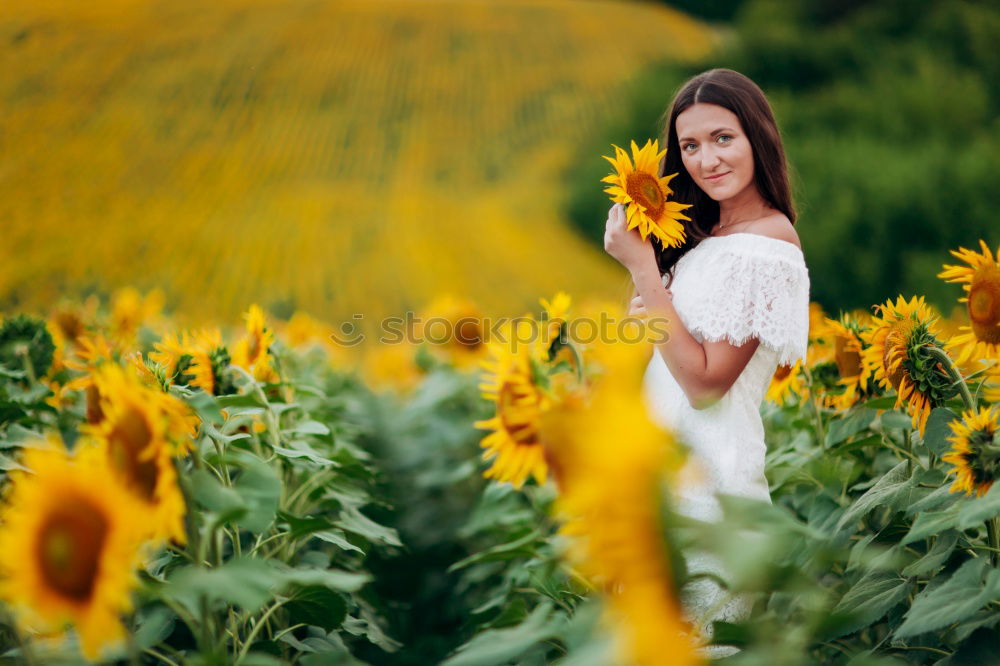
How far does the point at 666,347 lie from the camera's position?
1.29 m

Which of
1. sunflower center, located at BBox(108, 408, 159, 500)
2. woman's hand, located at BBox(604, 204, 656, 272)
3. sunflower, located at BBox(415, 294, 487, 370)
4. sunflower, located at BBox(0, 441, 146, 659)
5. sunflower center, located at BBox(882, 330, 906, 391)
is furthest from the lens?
sunflower, located at BBox(415, 294, 487, 370)

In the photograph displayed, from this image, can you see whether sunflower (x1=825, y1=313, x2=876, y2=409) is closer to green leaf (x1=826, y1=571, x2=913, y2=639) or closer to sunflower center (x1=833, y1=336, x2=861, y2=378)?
sunflower center (x1=833, y1=336, x2=861, y2=378)

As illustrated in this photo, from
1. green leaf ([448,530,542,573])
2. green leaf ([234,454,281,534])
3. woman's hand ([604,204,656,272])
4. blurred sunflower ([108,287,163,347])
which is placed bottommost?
green leaf ([448,530,542,573])

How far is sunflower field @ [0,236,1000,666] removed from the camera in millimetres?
643

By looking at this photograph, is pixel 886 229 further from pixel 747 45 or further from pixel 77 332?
pixel 77 332

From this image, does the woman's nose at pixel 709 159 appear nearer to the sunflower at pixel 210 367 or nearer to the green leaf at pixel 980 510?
the green leaf at pixel 980 510

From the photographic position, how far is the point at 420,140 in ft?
35.7

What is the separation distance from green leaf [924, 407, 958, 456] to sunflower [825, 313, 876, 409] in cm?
32

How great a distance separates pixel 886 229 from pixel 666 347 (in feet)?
29.3

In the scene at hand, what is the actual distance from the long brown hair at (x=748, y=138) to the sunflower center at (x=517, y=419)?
610 mm

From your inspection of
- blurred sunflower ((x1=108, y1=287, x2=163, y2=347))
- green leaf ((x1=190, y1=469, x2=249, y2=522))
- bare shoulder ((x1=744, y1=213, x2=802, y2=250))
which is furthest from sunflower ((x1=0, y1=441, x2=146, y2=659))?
blurred sunflower ((x1=108, y1=287, x2=163, y2=347))

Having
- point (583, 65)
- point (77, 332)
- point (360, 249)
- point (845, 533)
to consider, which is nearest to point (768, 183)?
point (845, 533)

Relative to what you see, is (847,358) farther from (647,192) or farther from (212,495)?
(212,495)

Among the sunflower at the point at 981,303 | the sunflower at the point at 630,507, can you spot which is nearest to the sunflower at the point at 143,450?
the sunflower at the point at 630,507
